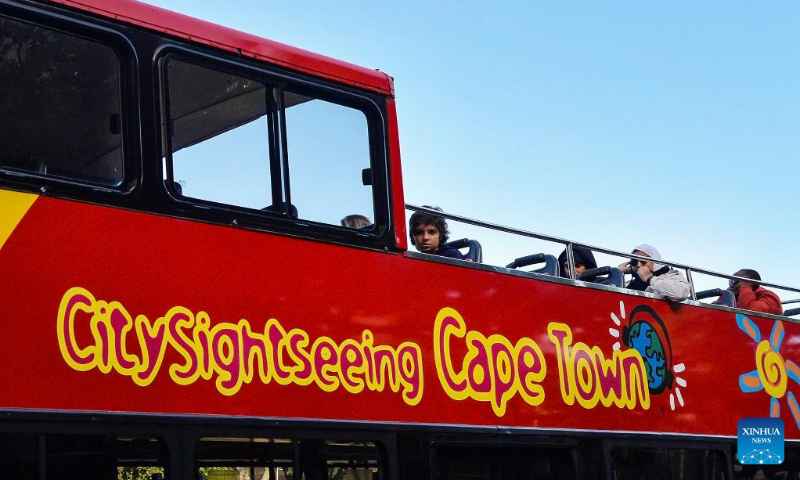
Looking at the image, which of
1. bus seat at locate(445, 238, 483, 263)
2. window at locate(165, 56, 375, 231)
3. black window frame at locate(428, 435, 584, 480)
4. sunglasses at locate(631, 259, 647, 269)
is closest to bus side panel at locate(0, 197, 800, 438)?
black window frame at locate(428, 435, 584, 480)

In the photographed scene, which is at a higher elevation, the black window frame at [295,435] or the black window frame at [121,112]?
the black window frame at [121,112]

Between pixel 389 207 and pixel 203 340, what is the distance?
1706 millimetres

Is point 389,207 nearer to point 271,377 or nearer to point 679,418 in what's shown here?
point 271,377

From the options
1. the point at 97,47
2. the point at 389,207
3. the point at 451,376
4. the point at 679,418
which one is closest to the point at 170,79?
the point at 97,47

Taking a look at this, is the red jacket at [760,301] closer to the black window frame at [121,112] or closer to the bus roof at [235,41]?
the bus roof at [235,41]

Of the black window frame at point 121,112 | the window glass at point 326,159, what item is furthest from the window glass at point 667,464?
the black window frame at point 121,112

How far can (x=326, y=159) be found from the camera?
22.4ft

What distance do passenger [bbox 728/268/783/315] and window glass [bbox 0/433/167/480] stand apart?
6674mm

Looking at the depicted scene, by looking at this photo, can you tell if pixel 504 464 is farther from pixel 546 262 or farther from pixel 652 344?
pixel 652 344

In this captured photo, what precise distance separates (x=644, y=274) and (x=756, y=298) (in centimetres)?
166

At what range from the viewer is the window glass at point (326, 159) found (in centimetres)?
660

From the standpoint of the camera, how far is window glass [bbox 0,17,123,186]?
550 cm

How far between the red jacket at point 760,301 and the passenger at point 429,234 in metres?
3.92

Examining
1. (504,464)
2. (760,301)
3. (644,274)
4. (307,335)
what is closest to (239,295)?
(307,335)
